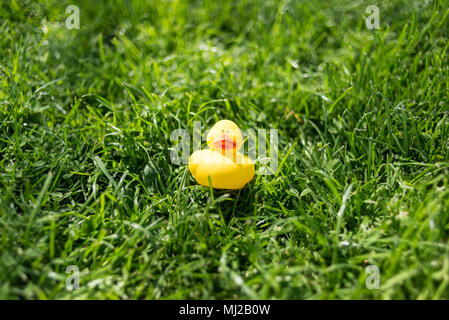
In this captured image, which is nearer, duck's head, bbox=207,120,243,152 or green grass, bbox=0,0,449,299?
green grass, bbox=0,0,449,299

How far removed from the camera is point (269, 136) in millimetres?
2543

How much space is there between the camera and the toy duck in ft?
6.35

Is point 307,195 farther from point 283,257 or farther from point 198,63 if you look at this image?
point 198,63

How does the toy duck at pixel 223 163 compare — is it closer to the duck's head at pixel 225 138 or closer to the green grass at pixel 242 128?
the duck's head at pixel 225 138

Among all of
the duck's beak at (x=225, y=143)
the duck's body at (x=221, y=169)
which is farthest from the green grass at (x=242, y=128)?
the duck's beak at (x=225, y=143)

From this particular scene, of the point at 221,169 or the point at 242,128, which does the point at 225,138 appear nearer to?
the point at 221,169

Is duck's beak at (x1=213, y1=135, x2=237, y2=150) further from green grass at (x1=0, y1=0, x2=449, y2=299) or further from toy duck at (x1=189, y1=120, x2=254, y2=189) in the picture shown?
green grass at (x1=0, y1=0, x2=449, y2=299)

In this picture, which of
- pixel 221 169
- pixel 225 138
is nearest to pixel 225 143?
pixel 225 138

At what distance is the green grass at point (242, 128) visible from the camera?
5.71ft

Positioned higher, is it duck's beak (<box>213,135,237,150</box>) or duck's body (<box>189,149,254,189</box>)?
duck's beak (<box>213,135,237,150</box>)

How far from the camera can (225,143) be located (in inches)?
77.6

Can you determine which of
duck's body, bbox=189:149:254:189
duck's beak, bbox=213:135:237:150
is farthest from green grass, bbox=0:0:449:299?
duck's beak, bbox=213:135:237:150

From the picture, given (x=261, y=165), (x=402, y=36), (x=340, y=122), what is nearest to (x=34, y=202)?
(x=261, y=165)

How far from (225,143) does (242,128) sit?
2.10 ft
